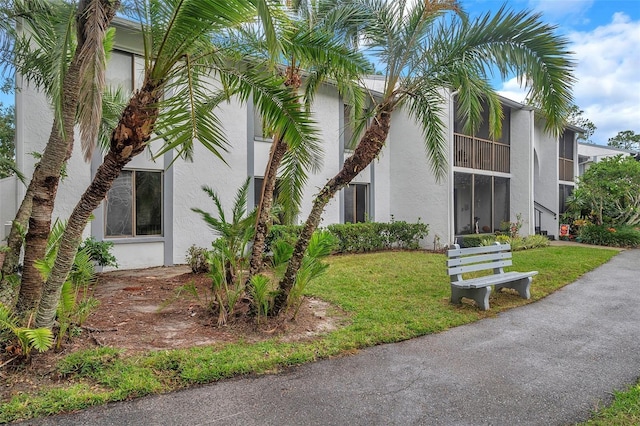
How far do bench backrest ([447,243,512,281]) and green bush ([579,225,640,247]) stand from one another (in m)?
11.2

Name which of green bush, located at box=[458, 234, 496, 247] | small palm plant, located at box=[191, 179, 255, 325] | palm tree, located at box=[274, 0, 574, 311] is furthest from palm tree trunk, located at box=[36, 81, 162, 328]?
green bush, located at box=[458, 234, 496, 247]

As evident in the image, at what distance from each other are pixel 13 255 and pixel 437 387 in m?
5.90

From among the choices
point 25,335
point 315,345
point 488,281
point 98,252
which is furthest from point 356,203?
point 25,335

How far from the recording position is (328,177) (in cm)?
1354

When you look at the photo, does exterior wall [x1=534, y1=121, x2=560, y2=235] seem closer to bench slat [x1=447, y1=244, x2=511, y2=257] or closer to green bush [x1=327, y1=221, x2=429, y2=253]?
green bush [x1=327, y1=221, x2=429, y2=253]

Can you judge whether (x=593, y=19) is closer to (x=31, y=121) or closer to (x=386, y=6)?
(x=386, y=6)

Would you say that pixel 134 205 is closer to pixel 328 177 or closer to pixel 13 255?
pixel 13 255

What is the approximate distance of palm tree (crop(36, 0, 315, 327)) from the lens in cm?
369

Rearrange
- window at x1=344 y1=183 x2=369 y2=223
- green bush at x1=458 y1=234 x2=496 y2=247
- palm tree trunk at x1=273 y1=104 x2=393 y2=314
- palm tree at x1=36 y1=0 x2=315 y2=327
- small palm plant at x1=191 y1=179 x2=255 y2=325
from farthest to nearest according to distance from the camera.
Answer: window at x1=344 y1=183 x2=369 y2=223 → green bush at x1=458 y1=234 x2=496 y2=247 → small palm plant at x1=191 y1=179 x2=255 y2=325 → palm tree trunk at x1=273 y1=104 x2=393 y2=314 → palm tree at x1=36 y1=0 x2=315 y2=327

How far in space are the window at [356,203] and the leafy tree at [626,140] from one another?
59.9m

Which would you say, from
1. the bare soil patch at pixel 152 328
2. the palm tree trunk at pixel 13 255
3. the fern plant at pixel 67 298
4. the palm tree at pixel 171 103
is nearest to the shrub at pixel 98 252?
the bare soil patch at pixel 152 328

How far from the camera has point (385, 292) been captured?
7527mm

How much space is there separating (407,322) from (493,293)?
9.14 ft

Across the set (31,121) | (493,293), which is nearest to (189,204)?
(31,121)
